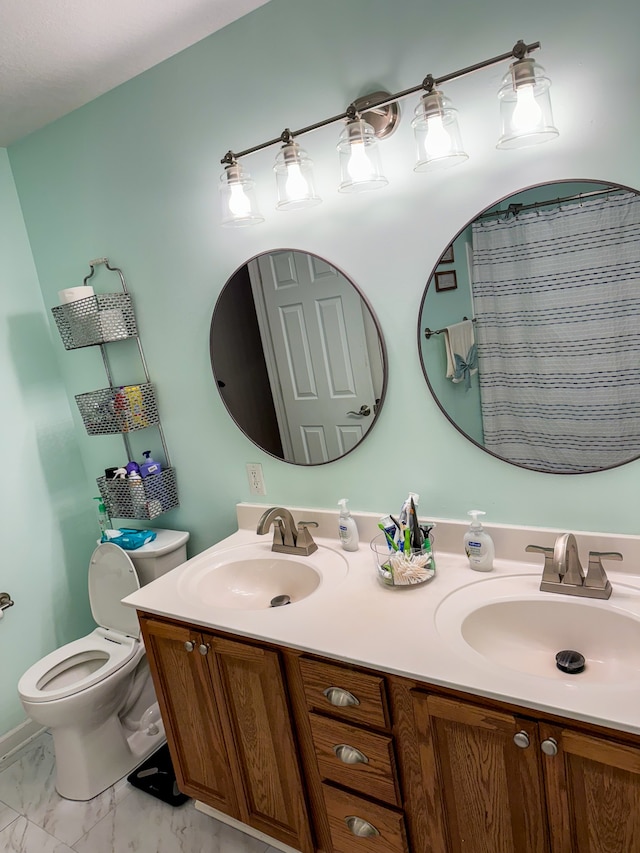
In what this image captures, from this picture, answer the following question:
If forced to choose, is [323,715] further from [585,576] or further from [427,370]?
[427,370]

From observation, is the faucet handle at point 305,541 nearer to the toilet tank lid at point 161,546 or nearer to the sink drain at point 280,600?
the sink drain at point 280,600

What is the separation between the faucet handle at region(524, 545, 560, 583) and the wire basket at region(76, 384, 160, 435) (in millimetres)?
1453

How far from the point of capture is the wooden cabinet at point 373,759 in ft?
3.53

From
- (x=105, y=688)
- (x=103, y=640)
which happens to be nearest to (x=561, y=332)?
(x=105, y=688)

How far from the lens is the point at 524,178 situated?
1364 mm

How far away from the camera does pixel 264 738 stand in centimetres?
155

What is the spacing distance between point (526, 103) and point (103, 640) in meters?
2.30

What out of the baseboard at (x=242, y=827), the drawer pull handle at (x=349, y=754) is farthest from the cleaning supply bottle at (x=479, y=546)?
the baseboard at (x=242, y=827)

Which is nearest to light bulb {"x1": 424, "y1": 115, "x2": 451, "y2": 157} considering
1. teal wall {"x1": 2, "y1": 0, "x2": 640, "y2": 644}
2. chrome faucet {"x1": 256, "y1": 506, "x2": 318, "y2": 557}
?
teal wall {"x1": 2, "y1": 0, "x2": 640, "y2": 644}

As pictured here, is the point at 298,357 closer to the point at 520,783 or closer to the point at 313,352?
the point at 313,352

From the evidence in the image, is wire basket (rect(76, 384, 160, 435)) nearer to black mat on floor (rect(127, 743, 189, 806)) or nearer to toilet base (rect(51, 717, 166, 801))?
toilet base (rect(51, 717, 166, 801))

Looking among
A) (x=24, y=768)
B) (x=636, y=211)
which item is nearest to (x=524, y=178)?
(x=636, y=211)

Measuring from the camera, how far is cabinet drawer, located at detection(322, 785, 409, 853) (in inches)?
53.8

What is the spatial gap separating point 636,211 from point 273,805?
1.79 meters
